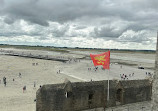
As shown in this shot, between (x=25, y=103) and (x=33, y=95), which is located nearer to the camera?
(x=25, y=103)

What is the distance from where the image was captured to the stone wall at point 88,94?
9538 millimetres

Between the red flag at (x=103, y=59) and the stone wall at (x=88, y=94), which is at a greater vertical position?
the red flag at (x=103, y=59)

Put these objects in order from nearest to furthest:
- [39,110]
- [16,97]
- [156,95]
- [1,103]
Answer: [156,95] < [39,110] < [1,103] < [16,97]

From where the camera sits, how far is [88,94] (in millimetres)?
10680

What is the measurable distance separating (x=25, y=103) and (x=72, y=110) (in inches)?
338

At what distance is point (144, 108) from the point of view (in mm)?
12164

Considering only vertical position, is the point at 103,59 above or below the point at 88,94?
above

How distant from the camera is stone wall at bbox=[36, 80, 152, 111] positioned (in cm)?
954

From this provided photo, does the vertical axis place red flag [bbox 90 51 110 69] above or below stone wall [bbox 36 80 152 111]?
above

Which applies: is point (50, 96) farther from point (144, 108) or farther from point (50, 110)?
point (144, 108)

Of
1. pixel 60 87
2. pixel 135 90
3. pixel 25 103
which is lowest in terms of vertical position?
pixel 25 103

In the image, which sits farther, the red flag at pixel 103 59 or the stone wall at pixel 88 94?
the red flag at pixel 103 59

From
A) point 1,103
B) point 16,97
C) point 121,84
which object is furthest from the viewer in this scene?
point 16,97

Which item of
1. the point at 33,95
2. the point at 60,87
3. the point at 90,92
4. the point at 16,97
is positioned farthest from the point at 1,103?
the point at 90,92
